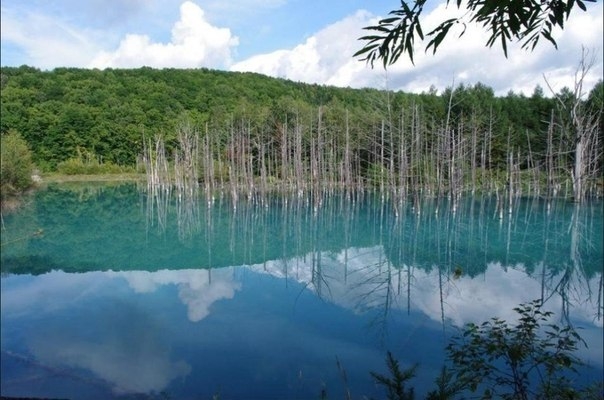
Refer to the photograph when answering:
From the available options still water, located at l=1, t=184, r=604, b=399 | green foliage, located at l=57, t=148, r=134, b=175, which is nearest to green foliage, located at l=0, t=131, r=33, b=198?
still water, located at l=1, t=184, r=604, b=399

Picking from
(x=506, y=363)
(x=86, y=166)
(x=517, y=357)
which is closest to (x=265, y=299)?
(x=506, y=363)

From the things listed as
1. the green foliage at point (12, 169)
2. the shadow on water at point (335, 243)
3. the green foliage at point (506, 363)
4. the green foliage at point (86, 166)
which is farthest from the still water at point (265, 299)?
the green foliage at point (86, 166)

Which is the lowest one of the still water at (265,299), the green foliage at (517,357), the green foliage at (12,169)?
the still water at (265,299)

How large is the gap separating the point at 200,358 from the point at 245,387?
117 cm

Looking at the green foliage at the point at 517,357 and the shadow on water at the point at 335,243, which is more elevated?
the green foliage at the point at 517,357

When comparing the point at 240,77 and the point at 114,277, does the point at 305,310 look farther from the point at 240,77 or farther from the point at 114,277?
the point at 240,77

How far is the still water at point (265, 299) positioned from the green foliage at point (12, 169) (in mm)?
8614

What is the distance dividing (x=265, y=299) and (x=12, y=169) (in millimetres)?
24791

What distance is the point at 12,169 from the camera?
28.6 m

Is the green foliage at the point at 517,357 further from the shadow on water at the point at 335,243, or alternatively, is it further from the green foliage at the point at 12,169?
the green foliage at the point at 12,169

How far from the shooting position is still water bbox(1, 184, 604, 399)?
21.3 ft

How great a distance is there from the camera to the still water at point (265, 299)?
6.49 metres

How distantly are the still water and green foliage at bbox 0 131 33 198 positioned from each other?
8.61 metres

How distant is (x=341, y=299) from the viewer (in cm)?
996
